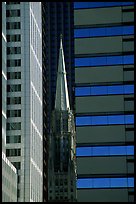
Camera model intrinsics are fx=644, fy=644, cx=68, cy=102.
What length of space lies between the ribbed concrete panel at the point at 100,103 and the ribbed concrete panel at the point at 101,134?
74.7 inches

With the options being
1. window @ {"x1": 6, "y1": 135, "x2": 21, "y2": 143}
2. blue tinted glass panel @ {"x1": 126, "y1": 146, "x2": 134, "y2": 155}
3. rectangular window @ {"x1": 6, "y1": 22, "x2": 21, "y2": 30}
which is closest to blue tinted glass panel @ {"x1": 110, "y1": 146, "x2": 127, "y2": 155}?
blue tinted glass panel @ {"x1": 126, "y1": 146, "x2": 134, "y2": 155}

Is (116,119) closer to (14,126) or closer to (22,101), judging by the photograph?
(14,126)

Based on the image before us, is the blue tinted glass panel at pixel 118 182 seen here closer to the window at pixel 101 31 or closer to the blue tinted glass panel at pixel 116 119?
the blue tinted glass panel at pixel 116 119

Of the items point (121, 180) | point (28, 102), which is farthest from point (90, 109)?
point (28, 102)

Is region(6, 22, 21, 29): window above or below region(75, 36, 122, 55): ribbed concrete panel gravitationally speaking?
above

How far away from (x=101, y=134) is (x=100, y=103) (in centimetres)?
342

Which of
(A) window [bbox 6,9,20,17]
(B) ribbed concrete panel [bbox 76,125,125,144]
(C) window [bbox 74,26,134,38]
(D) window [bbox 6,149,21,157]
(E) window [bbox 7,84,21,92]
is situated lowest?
(B) ribbed concrete panel [bbox 76,125,125,144]

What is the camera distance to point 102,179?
64.6m

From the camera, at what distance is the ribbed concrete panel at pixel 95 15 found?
226 ft

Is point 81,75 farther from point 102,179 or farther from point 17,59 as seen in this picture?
point 17,59

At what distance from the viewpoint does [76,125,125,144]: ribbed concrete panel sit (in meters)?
65.8

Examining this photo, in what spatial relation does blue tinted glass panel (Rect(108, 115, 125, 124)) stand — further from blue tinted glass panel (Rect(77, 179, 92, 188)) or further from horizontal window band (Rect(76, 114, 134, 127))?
blue tinted glass panel (Rect(77, 179, 92, 188))

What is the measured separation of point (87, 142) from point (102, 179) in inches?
163

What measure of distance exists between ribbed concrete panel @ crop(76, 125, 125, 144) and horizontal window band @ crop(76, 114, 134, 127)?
49 cm
